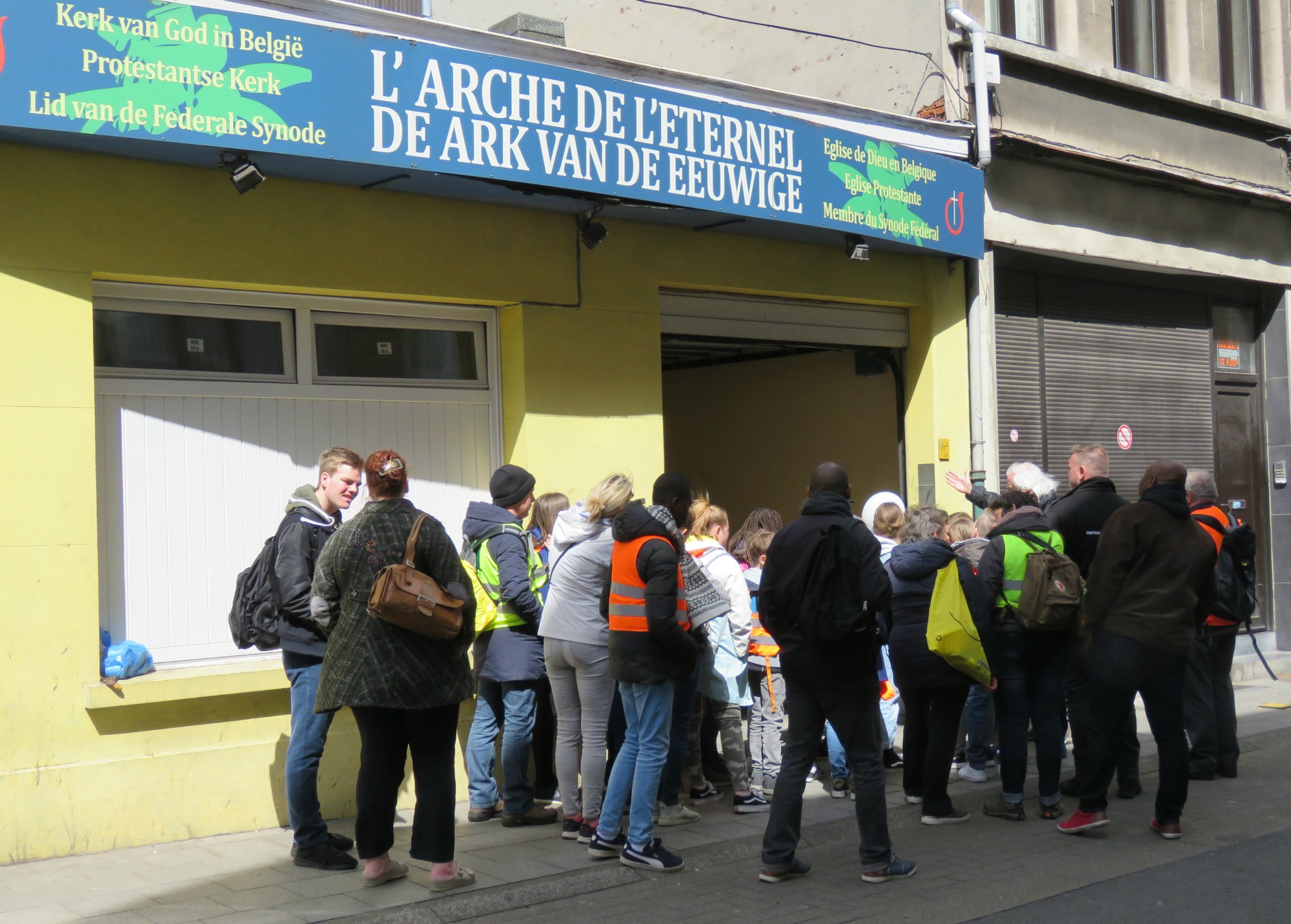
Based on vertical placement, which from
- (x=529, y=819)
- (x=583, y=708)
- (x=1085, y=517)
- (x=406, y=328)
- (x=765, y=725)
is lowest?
(x=529, y=819)

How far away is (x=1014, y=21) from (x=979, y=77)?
138cm

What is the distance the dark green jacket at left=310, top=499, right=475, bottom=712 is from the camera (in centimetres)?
514

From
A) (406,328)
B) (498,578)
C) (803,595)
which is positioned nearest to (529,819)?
(498,578)

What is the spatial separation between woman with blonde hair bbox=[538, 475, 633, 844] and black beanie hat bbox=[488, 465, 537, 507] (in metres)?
0.56

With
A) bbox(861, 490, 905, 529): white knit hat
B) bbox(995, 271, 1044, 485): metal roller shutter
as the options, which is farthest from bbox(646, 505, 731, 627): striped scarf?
bbox(995, 271, 1044, 485): metal roller shutter

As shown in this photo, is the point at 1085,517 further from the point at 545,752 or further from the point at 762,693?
the point at 545,752

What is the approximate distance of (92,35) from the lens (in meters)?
5.60

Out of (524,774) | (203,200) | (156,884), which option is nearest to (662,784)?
(524,774)

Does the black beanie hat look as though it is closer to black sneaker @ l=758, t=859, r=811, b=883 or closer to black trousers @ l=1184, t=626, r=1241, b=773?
black sneaker @ l=758, t=859, r=811, b=883

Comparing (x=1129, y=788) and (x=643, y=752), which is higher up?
(x=643, y=752)

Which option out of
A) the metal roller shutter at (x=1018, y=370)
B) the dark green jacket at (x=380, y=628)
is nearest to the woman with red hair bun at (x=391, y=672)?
the dark green jacket at (x=380, y=628)

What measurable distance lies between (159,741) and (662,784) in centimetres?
258

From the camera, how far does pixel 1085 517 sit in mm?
7535

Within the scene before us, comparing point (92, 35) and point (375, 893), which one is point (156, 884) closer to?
point (375, 893)
